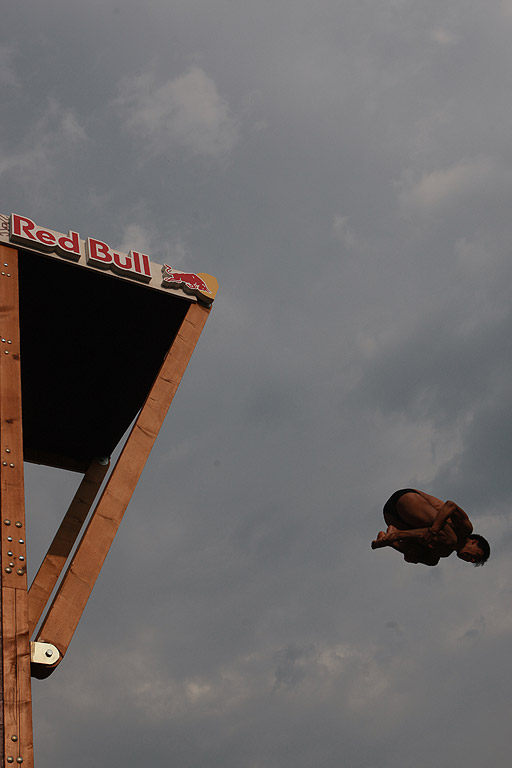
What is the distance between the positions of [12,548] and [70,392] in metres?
7.13

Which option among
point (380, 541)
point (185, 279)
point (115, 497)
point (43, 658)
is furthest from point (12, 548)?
point (185, 279)

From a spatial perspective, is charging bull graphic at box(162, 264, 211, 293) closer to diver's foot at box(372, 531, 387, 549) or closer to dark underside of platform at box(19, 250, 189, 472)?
dark underside of platform at box(19, 250, 189, 472)

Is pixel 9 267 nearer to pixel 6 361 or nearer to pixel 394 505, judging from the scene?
pixel 6 361

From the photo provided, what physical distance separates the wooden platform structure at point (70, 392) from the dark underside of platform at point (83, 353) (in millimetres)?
26

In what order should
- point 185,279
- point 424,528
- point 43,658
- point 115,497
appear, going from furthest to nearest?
point 185,279, point 115,497, point 43,658, point 424,528

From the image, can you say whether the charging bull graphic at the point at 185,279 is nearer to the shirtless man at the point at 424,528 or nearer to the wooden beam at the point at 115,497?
the wooden beam at the point at 115,497

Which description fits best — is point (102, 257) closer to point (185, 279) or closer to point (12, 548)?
point (185, 279)

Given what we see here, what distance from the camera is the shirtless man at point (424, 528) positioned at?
468 inches

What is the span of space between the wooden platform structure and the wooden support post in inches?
0.7

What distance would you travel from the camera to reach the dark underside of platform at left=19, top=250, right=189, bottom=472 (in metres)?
16.9

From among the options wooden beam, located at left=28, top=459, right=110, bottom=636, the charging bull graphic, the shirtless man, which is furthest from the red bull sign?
the shirtless man

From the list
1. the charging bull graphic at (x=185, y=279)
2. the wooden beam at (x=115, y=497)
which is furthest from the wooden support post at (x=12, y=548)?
the charging bull graphic at (x=185, y=279)

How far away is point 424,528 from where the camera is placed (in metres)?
11.9

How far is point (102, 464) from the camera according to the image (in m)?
21.0
